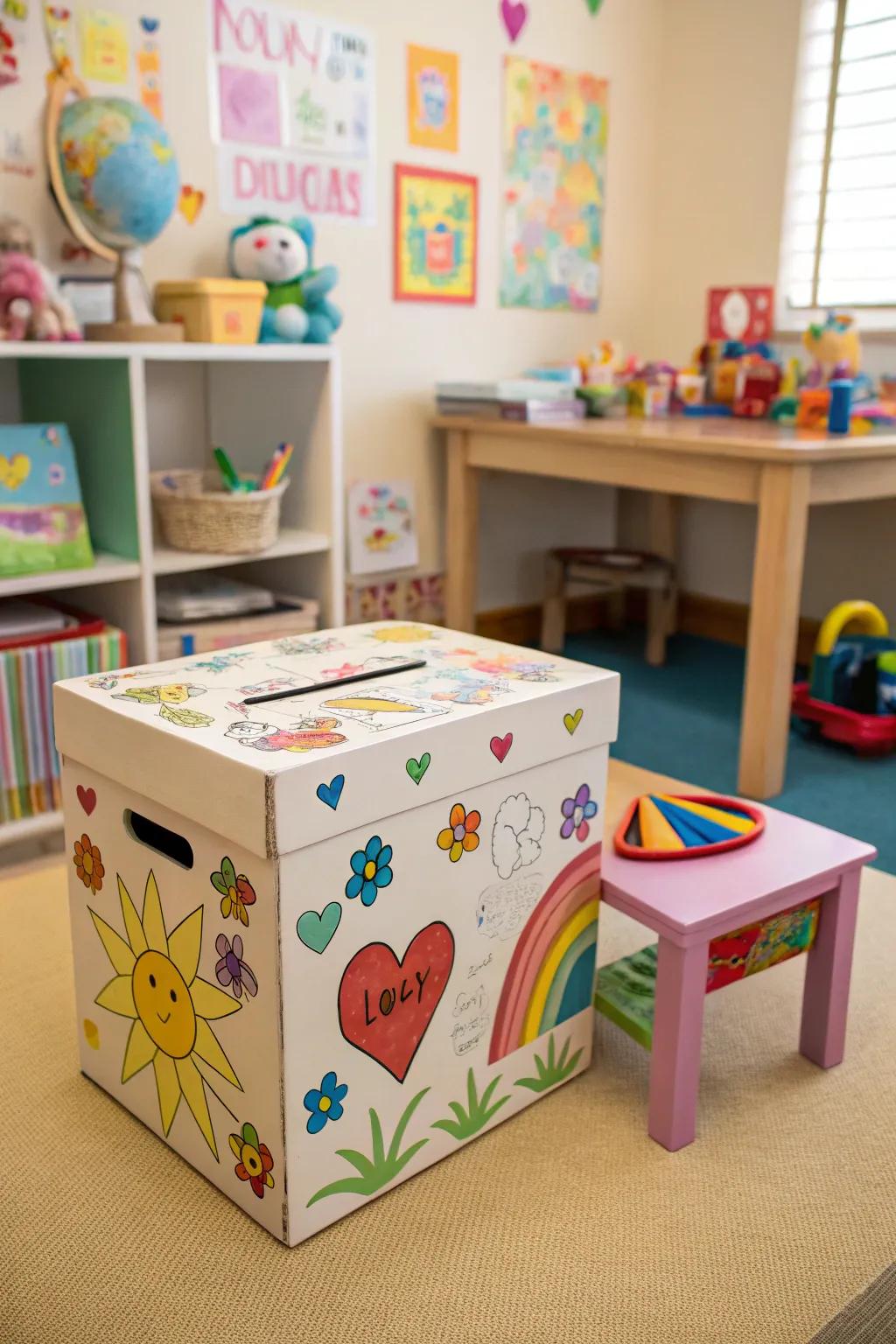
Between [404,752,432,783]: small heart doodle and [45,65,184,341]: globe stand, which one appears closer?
[404,752,432,783]: small heart doodle

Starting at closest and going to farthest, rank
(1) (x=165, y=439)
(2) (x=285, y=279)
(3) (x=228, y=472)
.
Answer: (3) (x=228, y=472) → (2) (x=285, y=279) → (1) (x=165, y=439)

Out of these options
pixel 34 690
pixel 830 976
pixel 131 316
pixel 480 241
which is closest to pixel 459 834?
pixel 830 976

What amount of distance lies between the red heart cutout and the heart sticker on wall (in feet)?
7.60

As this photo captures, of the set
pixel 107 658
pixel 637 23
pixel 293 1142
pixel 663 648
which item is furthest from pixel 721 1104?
pixel 637 23

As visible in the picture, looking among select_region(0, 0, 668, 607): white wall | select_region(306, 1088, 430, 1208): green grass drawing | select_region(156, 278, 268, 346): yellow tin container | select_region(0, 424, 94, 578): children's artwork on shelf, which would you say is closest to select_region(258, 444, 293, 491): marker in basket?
select_region(156, 278, 268, 346): yellow tin container

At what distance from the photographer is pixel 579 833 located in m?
1.14

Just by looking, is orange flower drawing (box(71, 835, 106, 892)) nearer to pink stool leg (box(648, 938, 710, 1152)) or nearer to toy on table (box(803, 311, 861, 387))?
pink stool leg (box(648, 938, 710, 1152))

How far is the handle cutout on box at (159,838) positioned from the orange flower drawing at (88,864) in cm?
5

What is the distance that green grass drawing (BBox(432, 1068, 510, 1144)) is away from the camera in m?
1.09

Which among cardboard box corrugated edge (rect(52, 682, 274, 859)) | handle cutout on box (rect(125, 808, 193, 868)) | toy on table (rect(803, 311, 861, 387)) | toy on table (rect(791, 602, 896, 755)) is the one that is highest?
toy on table (rect(803, 311, 861, 387))

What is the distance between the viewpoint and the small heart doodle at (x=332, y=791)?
2.95ft

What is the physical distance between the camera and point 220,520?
1973mm

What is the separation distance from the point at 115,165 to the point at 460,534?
114 cm

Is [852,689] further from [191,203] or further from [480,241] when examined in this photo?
[191,203]
